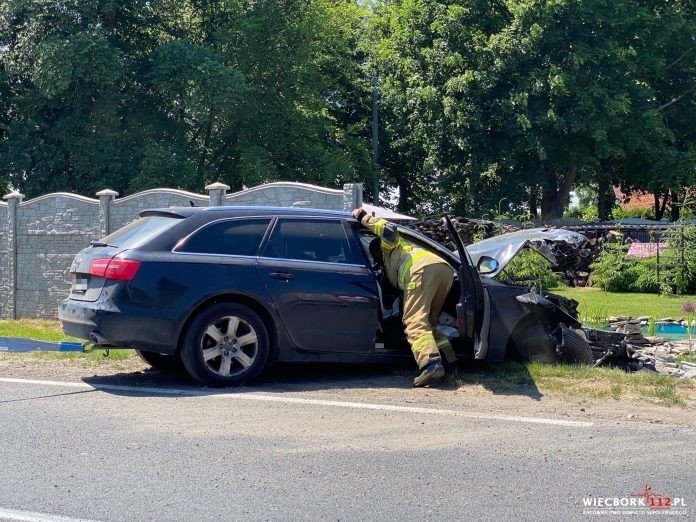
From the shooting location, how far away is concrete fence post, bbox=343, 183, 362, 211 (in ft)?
47.9

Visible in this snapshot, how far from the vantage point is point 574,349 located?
350 inches

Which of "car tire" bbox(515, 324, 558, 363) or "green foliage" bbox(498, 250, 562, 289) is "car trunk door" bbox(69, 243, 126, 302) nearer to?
"car tire" bbox(515, 324, 558, 363)

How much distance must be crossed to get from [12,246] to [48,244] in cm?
111

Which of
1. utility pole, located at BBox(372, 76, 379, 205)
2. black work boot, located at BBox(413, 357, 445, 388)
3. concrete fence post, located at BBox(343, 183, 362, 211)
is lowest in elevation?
black work boot, located at BBox(413, 357, 445, 388)

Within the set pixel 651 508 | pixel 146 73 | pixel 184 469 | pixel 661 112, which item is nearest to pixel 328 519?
pixel 184 469

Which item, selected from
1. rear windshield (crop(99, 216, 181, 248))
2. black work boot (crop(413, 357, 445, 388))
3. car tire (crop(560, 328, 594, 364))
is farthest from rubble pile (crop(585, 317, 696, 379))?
rear windshield (crop(99, 216, 181, 248))

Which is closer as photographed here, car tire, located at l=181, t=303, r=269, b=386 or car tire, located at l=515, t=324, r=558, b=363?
car tire, located at l=181, t=303, r=269, b=386

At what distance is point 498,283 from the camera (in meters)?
8.55

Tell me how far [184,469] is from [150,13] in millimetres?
27796

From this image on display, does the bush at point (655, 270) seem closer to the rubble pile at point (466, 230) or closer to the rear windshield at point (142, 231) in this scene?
the rubble pile at point (466, 230)

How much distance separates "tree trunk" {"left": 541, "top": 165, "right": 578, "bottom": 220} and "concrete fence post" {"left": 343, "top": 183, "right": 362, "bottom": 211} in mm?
22060

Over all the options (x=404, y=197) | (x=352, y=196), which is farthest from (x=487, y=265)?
(x=404, y=197)

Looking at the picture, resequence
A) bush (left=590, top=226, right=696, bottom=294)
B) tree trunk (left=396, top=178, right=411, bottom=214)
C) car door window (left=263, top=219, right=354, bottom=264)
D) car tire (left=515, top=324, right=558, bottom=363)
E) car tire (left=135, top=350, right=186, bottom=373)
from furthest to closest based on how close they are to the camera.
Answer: tree trunk (left=396, top=178, right=411, bottom=214)
bush (left=590, top=226, right=696, bottom=294)
car tire (left=135, top=350, right=186, bottom=373)
car tire (left=515, top=324, right=558, bottom=363)
car door window (left=263, top=219, right=354, bottom=264)

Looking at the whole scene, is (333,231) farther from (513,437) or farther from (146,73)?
(146,73)
